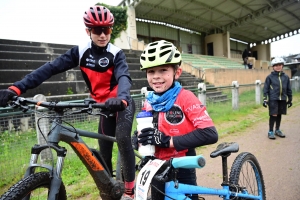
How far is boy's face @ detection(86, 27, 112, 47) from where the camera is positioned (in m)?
2.35

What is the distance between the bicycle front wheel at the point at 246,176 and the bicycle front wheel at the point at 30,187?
4.87 ft

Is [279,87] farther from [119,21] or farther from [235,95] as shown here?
[119,21]

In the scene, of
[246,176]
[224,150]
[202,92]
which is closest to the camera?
[224,150]

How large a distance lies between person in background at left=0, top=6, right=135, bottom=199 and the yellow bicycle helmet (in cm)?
48

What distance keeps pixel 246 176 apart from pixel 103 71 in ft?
6.15

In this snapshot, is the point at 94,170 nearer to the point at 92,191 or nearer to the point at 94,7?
the point at 92,191

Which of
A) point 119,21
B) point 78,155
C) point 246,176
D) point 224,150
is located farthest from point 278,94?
point 119,21

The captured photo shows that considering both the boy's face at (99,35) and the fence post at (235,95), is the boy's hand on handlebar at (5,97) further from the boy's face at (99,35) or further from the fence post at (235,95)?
the fence post at (235,95)

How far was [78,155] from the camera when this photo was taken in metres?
2.02

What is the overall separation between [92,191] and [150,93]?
214 centimetres

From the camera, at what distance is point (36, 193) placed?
1.74 m

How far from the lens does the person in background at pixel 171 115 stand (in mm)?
1523

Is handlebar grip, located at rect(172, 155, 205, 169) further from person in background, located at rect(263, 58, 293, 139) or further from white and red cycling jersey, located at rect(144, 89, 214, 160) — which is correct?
person in background, located at rect(263, 58, 293, 139)

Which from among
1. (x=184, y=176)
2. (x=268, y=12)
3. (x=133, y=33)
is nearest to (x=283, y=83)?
(x=184, y=176)
